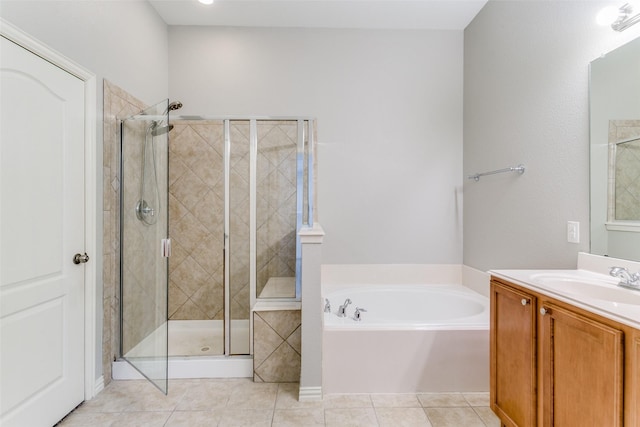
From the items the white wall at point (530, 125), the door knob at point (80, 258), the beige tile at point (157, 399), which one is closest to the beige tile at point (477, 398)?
the white wall at point (530, 125)

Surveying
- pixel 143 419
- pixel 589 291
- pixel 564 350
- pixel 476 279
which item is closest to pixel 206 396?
pixel 143 419

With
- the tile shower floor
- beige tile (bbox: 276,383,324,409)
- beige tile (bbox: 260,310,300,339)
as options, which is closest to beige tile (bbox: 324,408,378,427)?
the tile shower floor

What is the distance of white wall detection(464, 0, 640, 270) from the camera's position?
5.65 ft

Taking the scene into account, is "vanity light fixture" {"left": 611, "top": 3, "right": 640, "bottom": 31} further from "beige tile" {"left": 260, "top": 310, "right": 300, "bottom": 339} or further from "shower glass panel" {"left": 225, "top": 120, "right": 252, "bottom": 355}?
"beige tile" {"left": 260, "top": 310, "right": 300, "bottom": 339}

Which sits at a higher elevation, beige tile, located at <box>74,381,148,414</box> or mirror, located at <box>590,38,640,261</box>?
mirror, located at <box>590,38,640,261</box>

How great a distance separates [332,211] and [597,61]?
6.65 ft

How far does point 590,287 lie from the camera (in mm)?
1417

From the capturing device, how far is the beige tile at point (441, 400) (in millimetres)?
1918

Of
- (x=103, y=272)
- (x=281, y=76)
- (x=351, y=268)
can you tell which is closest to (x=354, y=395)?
(x=351, y=268)

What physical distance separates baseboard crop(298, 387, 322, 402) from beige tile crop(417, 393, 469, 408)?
2.07 ft

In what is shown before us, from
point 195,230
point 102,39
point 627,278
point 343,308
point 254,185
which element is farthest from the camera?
point 195,230

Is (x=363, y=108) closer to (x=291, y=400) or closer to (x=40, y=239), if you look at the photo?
(x=291, y=400)

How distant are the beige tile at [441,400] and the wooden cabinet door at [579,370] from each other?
0.76 m

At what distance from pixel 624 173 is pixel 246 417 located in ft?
7.54
